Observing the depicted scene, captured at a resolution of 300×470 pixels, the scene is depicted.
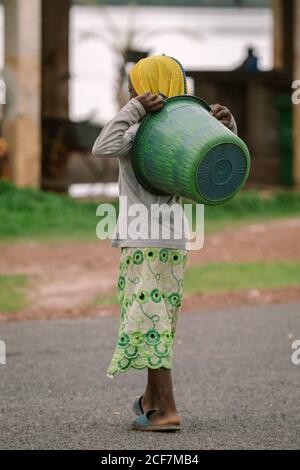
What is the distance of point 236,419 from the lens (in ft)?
19.5

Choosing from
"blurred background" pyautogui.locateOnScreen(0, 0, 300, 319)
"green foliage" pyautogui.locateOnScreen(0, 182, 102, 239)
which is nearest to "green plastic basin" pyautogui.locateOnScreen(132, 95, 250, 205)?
"blurred background" pyautogui.locateOnScreen(0, 0, 300, 319)

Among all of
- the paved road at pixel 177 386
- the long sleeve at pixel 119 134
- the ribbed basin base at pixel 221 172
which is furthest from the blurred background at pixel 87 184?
the ribbed basin base at pixel 221 172

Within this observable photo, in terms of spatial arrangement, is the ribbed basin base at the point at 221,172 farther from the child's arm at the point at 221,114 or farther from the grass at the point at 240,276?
the grass at the point at 240,276

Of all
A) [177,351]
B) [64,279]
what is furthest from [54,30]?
[177,351]

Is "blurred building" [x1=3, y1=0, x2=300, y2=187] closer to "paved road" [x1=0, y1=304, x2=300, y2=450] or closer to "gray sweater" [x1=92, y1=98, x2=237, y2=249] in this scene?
"paved road" [x1=0, y1=304, x2=300, y2=450]

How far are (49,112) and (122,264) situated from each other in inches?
638

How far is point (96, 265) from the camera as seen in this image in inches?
508

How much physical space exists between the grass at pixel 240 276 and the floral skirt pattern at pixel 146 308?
5.69 meters

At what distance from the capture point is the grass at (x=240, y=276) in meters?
11.6

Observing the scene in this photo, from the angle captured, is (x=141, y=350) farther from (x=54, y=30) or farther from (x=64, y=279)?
(x=54, y=30)

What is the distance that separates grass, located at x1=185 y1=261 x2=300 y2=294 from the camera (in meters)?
11.6

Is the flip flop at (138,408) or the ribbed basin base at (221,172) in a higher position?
the ribbed basin base at (221,172)

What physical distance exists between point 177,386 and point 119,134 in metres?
1.87

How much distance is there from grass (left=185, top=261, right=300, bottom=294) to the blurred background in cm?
1
